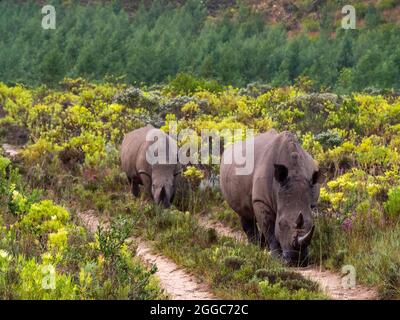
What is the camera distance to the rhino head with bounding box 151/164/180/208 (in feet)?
48.7

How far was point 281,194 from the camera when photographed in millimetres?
9750

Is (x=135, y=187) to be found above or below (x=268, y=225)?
below

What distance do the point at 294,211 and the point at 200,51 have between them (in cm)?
Answer: 5564

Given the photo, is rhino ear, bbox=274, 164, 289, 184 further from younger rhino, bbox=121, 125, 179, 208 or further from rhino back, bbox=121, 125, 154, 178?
rhino back, bbox=121, 125, 154, 178

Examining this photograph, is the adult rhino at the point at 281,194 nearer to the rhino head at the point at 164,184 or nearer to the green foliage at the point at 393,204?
the green foliage at the point at 393,204

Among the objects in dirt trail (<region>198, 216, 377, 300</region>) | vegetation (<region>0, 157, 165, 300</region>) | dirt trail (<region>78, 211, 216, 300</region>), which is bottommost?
dirt trail (<region>78, 211, 216, 300</region>)

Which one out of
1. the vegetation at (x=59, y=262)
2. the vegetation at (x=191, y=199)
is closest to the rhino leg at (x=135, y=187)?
the vegetation at (x=191, y=199)

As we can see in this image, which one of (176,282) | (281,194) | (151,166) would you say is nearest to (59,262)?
(176,282)

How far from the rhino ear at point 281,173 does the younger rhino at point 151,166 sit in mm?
5247

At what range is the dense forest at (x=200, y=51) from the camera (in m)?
48.7

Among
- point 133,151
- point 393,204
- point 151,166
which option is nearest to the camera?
point 393,204

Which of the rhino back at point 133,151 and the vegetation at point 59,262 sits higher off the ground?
the rhino back at point 133,151

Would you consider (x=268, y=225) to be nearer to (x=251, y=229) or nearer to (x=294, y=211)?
(x=294, y=211)

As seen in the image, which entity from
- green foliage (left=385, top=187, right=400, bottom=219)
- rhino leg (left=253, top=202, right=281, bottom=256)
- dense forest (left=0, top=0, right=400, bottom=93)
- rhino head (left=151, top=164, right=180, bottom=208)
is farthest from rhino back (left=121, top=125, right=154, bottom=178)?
dense forest (left=0, top=0, right=400, bottom=93)
